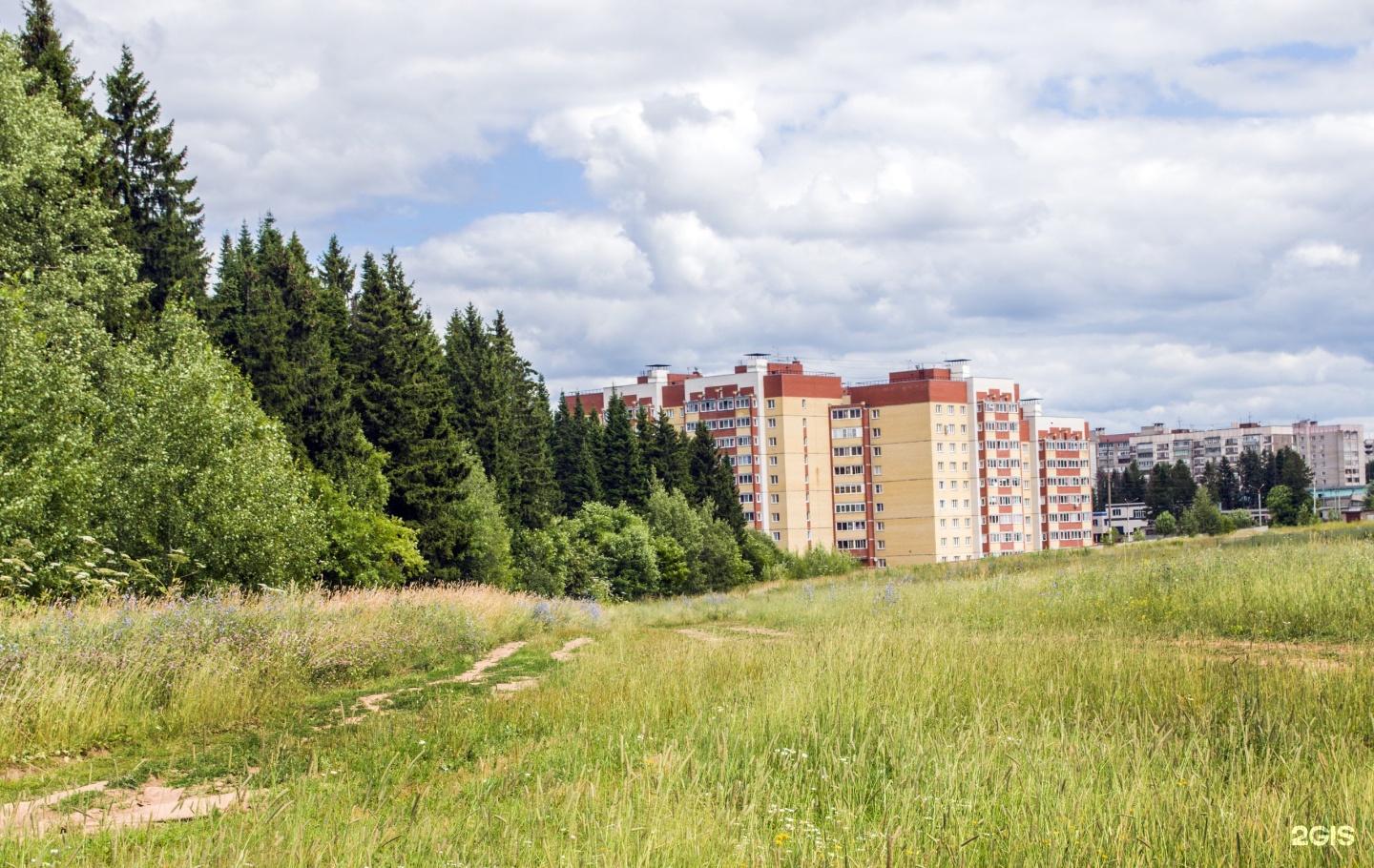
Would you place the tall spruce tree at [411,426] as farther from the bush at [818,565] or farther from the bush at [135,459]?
the bush at [818,565]

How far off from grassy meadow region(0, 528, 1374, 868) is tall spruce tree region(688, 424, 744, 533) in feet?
234

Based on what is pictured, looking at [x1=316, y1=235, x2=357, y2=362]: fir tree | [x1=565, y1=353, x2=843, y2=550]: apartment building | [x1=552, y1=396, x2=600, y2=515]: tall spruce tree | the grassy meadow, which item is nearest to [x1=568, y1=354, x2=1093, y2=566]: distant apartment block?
[x1=565, y1=353, x2=843, y2=550]: apartment building

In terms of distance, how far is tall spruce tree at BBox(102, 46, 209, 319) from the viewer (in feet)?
127

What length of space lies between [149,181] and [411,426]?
44.8 ft

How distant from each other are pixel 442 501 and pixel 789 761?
40.9m

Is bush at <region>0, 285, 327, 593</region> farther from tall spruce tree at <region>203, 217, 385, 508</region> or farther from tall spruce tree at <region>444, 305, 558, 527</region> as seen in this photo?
tall spruce tree at <region>444, 305, 558, 527</region>

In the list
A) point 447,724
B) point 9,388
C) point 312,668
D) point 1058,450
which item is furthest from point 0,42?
point 1058,450

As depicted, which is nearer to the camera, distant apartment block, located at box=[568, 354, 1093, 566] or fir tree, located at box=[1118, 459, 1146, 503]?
distant apartment block, located at box=[568, 354, 1093, 566]

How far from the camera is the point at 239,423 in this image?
2522 centimetres

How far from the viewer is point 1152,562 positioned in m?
21.2

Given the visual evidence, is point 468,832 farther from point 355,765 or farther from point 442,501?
point 442,501

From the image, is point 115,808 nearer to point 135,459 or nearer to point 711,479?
point 135,459

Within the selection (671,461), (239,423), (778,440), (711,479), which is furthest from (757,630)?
(778,440)

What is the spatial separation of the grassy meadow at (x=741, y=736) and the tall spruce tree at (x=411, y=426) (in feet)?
93.8
